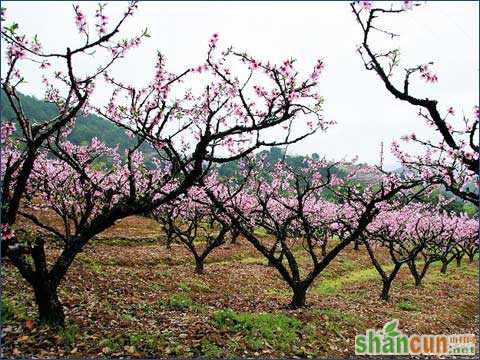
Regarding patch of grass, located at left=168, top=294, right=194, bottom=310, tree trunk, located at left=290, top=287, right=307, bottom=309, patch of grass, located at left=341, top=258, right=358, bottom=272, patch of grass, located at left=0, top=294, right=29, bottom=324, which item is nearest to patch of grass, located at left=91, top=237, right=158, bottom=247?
patch of grass, located at left=341, top=258, right=358, bottom=272

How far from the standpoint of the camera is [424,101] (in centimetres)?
987

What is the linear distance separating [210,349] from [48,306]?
14.0 feet

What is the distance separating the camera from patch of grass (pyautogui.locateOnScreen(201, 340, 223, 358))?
1039 centimetres

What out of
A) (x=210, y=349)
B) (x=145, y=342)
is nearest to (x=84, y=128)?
(x=145, y=342)

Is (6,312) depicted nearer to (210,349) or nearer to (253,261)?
(210,349)

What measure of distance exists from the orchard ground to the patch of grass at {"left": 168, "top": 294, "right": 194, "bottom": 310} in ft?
0.12

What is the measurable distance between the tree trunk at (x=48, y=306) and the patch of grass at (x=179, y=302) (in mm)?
4680

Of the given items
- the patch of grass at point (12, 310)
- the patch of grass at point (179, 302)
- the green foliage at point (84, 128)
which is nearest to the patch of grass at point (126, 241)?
the patch of grass at point (179, 302)

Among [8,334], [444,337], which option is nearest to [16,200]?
[8,334]

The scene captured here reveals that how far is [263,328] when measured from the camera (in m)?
12.2

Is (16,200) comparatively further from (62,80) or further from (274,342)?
(274,342)

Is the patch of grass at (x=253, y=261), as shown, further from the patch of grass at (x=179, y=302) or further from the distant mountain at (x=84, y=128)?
the distant mountain at (x=84, y=128)

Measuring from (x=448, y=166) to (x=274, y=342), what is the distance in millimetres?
6446

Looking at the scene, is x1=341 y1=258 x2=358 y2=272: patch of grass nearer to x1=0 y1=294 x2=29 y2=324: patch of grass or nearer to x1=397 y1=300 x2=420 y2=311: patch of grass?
x1=397 y1=300 x2=420 y2=311: patch of grass
